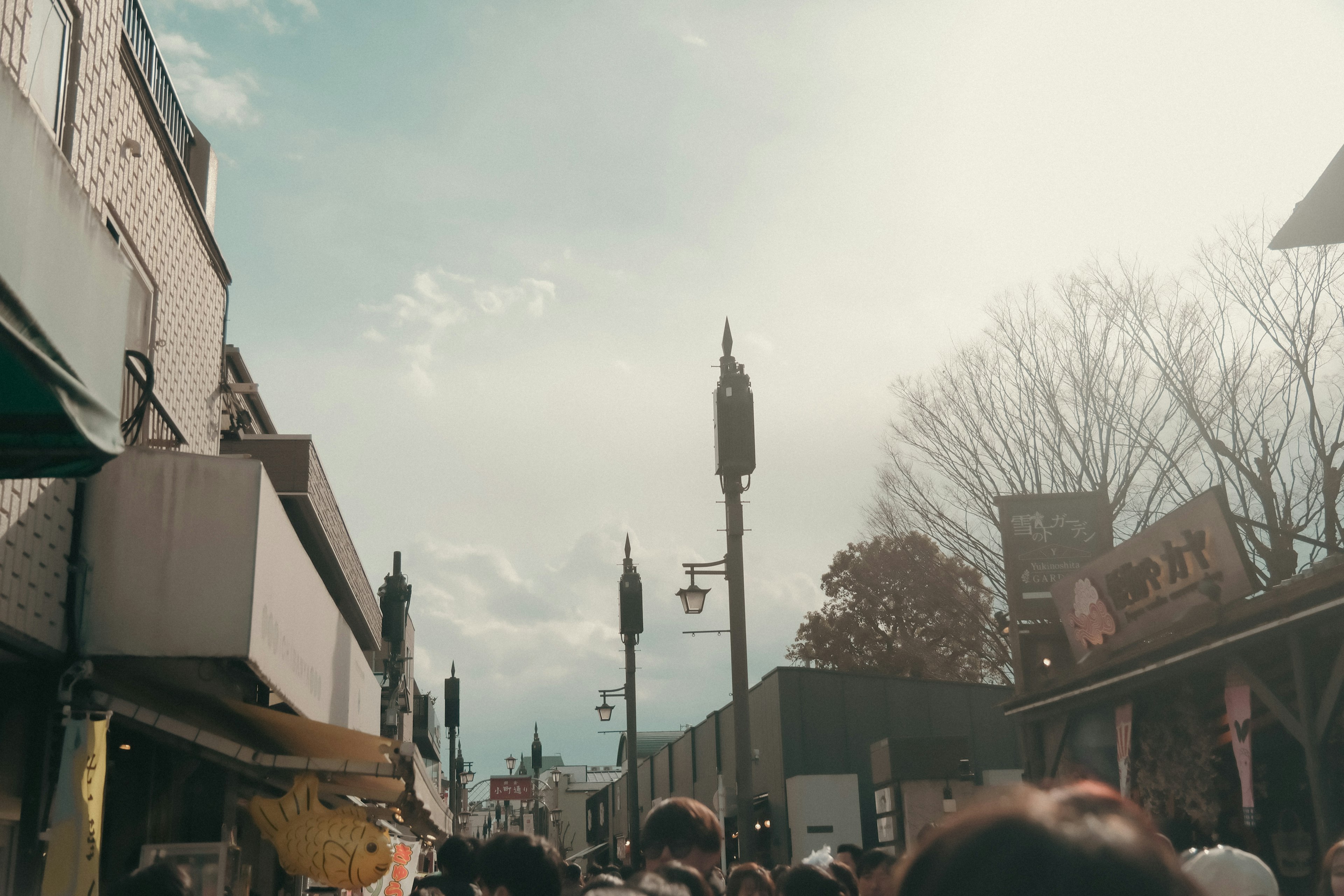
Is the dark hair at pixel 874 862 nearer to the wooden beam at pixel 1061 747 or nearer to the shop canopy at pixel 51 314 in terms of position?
the shop canopy at pixel 51 314

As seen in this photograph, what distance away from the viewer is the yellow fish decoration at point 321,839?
8977 millimetres

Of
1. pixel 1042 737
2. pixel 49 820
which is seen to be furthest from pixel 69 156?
pixel 1042 737

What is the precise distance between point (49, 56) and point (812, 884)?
7.13 metres

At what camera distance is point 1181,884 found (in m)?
1.32

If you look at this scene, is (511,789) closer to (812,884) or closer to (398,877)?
(398,877)

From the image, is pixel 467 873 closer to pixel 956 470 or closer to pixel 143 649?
pixel 143 649

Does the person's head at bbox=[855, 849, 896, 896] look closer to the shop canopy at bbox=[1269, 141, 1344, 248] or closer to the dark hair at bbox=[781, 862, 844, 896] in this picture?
the dark hair at bbox=[781, 862, 844, 896]

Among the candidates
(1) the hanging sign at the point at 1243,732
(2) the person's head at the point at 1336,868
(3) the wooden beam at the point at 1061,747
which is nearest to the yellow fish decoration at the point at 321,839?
(2) the person's head at the point at 1336,868

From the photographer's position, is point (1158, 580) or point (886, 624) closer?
point (1158, 580)

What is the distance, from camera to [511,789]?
49.1m

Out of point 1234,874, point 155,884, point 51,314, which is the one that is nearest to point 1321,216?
point 1234,874

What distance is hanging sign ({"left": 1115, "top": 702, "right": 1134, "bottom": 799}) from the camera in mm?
11656

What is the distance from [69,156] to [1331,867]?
8.66 metres

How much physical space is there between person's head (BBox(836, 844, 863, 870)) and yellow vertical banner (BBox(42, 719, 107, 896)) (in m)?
5.23
